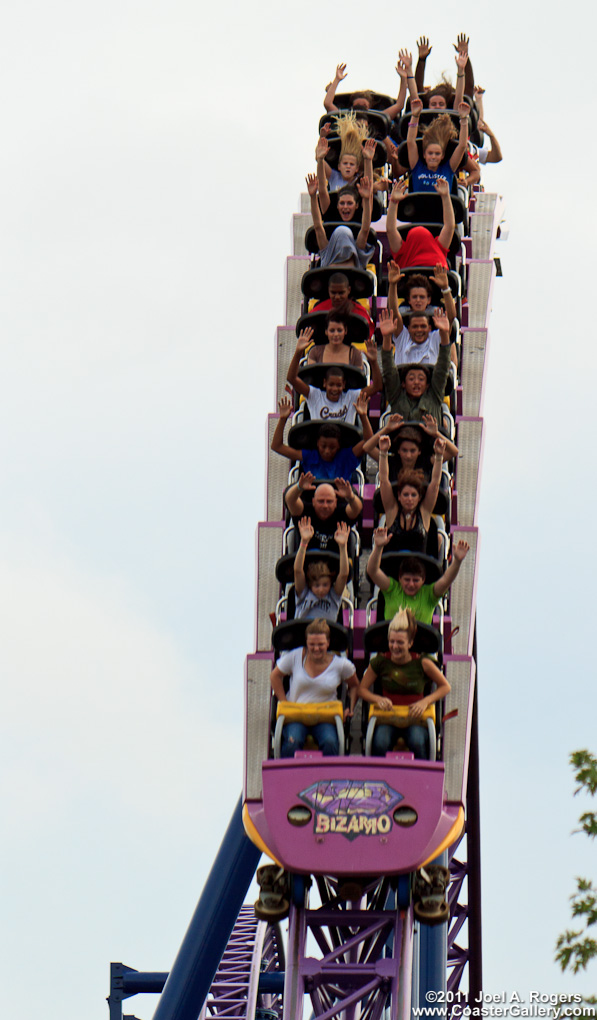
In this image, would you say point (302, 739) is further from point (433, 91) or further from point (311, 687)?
point (433, 91)

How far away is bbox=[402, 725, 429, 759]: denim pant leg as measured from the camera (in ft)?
31.5

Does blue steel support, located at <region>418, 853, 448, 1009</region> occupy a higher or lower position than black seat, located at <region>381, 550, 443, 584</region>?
lower

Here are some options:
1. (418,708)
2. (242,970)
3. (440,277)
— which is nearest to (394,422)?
(440,277)

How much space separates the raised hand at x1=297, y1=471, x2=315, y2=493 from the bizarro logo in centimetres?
180

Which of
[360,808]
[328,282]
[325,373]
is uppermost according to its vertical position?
[328,282]

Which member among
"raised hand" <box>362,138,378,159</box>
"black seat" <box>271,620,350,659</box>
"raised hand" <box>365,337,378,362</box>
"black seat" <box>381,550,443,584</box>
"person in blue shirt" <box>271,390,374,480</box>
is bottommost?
"black seat" <box>271,620,350,659</box>

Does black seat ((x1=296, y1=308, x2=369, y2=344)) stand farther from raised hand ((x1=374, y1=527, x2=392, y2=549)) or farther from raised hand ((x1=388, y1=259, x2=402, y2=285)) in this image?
raised hand ((x1=374, y1=527, x2=392, y2=549))

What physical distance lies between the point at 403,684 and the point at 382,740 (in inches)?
11.7

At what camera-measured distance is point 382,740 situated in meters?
9.62

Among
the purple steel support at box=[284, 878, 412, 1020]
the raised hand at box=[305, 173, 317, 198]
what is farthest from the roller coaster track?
the raised hand at box=[305, 173, 317, 198]

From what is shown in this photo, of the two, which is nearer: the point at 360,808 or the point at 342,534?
the point at 360,808

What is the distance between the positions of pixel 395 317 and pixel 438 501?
61.8 inches

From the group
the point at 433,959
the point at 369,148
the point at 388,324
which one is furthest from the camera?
the point at 369,148

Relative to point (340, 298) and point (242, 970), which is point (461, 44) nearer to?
point (340, 298)
